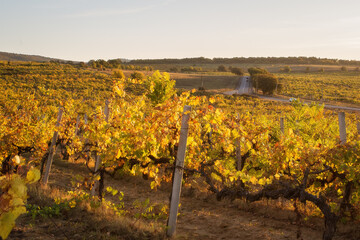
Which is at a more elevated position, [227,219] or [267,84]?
[267,84]

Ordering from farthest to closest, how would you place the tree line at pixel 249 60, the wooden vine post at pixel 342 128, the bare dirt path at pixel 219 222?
1. the tree line at pixel 249 60
2. the wooden vine post at pixel 342 128
3. the bare dirt path at pixel 219 222

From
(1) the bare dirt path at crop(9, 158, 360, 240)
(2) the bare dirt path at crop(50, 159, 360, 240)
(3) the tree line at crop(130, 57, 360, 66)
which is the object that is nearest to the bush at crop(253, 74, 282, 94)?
(1) the bare dirt path at crop(9, 158, 360, 240)

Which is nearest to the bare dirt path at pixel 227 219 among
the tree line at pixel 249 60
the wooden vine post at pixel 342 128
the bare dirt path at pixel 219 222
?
the bare dirt path at pixel 219 222

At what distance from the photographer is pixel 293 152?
5.69 meters

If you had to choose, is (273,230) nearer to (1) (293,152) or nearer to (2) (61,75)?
(1) (293,152)

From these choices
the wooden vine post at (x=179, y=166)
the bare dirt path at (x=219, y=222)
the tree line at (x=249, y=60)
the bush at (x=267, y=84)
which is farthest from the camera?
the tree line at (x=249, y=60)

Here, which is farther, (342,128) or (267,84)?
(267,84)

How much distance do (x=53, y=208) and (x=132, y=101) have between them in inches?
109

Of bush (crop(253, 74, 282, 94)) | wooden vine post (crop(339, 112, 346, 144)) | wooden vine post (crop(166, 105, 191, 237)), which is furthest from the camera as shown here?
bush (crop(253, 74, 282, 94))

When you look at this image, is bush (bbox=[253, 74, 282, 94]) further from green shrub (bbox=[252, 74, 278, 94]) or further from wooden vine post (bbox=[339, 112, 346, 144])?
wooden vine post (bbox=[339, 112, 346, 144])

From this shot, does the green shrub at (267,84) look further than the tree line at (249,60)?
No

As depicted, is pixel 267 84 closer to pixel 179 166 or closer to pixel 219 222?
pixel 219 222

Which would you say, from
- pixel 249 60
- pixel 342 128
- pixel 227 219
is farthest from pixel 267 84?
pixel 249 60

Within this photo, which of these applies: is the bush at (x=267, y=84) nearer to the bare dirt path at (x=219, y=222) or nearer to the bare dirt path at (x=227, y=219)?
the bare dirt path at (x=219, y=222)
